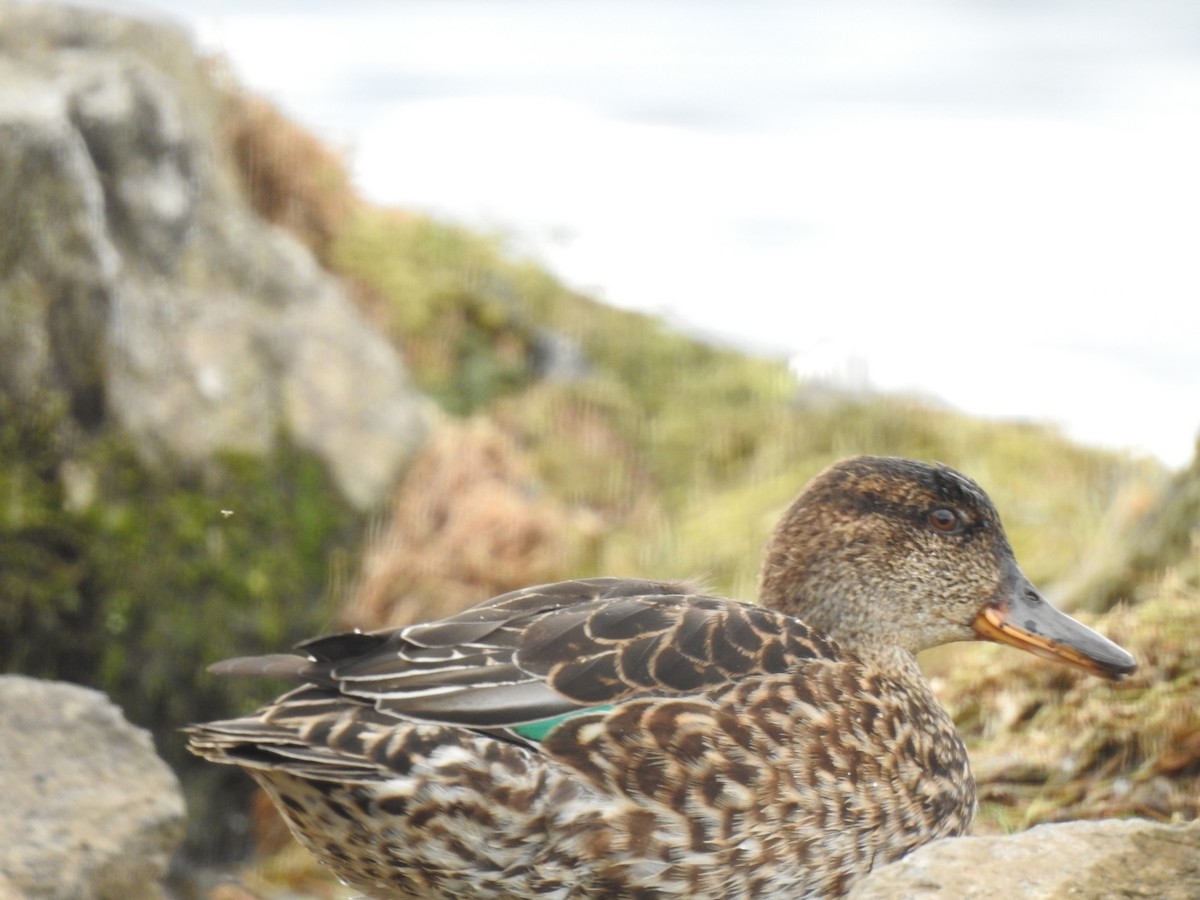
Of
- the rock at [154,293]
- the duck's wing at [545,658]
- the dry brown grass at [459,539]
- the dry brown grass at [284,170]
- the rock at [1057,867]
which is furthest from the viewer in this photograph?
the dry brown grass at [284,170]

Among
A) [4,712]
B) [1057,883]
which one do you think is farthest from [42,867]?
[1057,883]

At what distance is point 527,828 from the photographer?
11.7 feet

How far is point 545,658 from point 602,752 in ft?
0.94

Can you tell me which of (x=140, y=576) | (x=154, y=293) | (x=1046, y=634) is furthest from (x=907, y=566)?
(x=154, y=293)

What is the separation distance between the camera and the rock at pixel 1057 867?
3.23 metres

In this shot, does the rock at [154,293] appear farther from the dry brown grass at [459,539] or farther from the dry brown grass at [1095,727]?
the dry brown grass at [1095,727]

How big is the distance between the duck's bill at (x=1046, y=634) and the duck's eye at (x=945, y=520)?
249 millimetres

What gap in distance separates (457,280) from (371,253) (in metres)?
0.64

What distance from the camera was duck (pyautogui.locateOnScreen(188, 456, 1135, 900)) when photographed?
140 inches

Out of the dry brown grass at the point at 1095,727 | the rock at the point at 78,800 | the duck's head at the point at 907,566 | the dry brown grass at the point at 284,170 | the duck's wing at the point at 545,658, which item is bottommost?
the rock at the point at 78,800

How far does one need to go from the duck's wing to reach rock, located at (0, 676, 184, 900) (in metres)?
0.78

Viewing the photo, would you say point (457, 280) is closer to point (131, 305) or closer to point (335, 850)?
point (131, 305)

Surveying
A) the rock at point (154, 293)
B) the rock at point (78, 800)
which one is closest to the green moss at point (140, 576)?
the rock at point (154, 293)

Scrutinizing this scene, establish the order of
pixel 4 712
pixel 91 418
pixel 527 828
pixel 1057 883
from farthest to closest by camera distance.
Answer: pixel 91 418 < pixel 4 712 < pixel 527 828 < pixel 1057 883
